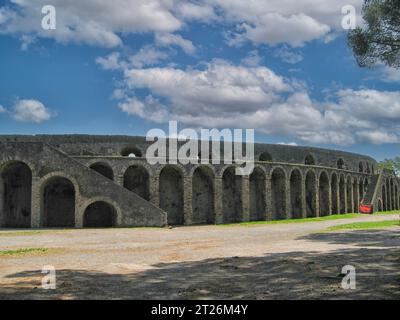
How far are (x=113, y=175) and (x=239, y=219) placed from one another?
37.1ft

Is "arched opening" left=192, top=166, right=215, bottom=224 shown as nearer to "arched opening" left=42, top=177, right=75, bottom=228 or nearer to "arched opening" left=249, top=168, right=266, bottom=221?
"arched opening" left=249, top=168, right=266, bottom=221

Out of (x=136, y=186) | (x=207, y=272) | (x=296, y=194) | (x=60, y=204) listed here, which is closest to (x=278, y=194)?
(x=296, y=194)

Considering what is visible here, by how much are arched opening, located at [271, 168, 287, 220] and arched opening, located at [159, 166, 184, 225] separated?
363 inches

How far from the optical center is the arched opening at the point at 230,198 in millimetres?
33000

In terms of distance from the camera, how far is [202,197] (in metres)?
32.0

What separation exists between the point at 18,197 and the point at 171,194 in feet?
34.7

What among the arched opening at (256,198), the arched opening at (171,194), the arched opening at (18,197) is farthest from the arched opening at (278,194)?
the arched opening at (18,197)

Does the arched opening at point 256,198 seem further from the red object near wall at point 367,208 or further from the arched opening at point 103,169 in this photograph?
the red object near wall at point 367,208

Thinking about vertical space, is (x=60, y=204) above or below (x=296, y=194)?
below

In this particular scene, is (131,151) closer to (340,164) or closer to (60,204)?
(60,204)

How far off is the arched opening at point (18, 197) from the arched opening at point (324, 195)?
27.2 meters

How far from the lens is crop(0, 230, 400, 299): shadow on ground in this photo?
646 cm

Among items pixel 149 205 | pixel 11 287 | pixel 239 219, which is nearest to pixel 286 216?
pixel 239 219
